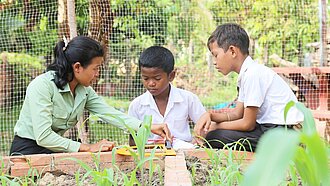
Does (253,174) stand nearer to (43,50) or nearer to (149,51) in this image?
(149,51)

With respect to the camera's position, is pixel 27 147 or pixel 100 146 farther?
pixel 27 147

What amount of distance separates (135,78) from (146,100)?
13.0 feet

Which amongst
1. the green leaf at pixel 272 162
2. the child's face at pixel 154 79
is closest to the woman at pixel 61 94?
the child's face at pixel 154 79

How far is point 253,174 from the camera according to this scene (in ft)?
1.38

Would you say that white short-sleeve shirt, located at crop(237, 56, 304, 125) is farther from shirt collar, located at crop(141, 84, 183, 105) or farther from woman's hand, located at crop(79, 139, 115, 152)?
woman's hand, located at crop(79, 139, 115, 152)

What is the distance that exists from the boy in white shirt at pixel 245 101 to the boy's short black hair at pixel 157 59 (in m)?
0.29

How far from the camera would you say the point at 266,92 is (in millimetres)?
2438

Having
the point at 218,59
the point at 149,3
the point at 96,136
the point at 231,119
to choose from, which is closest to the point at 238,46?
the point at 218,59

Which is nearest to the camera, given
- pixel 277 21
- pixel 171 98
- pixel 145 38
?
pixel 171 98

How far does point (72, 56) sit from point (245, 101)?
850 millimetres

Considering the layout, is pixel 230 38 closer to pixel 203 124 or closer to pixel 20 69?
pixel 203 124

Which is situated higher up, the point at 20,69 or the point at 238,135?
the point at 238,135

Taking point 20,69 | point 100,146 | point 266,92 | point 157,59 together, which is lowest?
point 20,69

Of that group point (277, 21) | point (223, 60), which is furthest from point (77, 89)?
point (277, 21)
